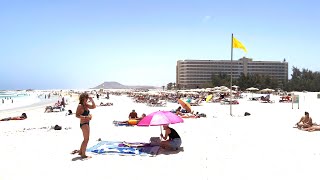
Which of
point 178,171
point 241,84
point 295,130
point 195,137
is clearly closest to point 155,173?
point 178,171

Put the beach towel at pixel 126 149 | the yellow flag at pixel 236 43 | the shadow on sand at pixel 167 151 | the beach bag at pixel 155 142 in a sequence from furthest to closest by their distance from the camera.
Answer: the yellow flag at pixel 236 43, the beach bag at pixel 155 142, the shadow on sand at pixel 167 151, the beach towel at pixel 126 149

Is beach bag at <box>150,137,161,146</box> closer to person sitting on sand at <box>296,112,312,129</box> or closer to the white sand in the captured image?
the white sand

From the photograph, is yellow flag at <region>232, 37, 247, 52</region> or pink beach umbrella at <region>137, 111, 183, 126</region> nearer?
pink beach umbrella at <region>137, 111, 183, 126</region>

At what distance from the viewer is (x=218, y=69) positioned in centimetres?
13262

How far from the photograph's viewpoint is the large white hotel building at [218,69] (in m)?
130

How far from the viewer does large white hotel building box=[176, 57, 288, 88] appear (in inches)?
5138

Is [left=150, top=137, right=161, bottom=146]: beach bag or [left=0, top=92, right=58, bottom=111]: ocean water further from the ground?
[left=150, top=137, right=161, bottom=146]: beach bag

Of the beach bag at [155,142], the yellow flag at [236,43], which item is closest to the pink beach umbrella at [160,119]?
the beach bag at [155,142]

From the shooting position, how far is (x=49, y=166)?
664 cm

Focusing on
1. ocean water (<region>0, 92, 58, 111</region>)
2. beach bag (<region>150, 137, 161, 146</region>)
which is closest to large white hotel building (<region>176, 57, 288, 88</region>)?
ocean water (<region>0, 92, 58, 111</region>)

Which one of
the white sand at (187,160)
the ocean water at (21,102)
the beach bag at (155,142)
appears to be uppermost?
the beach bag at (155,142)

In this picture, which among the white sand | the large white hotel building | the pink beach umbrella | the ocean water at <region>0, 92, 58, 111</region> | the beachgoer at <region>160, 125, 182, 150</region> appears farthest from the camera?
the large white hotel building

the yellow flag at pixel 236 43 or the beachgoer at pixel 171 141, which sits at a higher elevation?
the yellow flag at pixel 236 43

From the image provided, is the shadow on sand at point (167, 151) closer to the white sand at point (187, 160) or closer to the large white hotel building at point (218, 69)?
the white sand at point (187, 160)
